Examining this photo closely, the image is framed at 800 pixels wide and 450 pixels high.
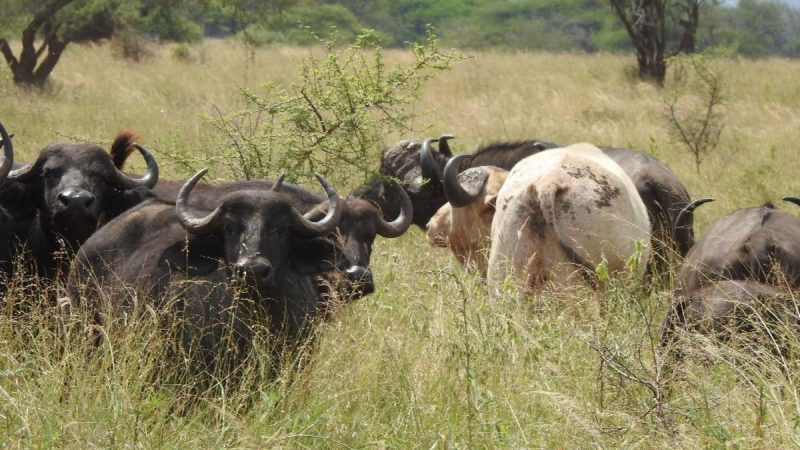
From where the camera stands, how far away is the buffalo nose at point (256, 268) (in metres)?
5.98

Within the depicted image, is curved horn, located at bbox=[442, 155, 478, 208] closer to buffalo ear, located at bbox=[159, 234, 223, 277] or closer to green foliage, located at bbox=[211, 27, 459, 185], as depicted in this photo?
green foliage, located at bbox=[211, 27, 459, 185]

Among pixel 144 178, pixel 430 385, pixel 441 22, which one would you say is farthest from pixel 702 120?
pixel 441 22

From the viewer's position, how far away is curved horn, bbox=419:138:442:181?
10.1m

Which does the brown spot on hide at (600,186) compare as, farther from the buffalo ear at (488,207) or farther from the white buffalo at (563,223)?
the buffalo ear at (488,207)

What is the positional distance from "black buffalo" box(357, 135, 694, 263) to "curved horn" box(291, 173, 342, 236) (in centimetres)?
249

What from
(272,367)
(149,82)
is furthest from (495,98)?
(272,367)

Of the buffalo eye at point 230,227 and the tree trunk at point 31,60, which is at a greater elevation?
the buffalo eye at point 230,227

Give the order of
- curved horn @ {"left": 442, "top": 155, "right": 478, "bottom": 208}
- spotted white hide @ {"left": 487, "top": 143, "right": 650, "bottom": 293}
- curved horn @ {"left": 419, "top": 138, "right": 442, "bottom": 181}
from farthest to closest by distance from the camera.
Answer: curved horn @ {"left": 419, "top": 138, "right": 442, "bottom": 181} < curved horn @ {"left": 442, "top": 155, "right": 478, "bottom": 208} < spotted white hide @ {"left": 487, "top": 143, "right": 650, "bottom": 293}

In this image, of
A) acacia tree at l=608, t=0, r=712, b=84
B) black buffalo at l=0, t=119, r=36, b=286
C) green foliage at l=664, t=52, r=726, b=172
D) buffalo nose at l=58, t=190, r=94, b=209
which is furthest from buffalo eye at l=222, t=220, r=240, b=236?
acacia tree at l=608, t=0, r=712, b=84

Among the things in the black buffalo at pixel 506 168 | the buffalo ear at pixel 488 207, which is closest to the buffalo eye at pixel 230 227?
the buffalo ear at pixel 488 207

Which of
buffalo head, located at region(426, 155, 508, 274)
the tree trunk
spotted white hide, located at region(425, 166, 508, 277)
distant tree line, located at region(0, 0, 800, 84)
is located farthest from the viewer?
distant tree line, located at region(0, 0, 800, 84)

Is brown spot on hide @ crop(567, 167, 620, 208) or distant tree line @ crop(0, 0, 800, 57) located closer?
brown spot on hide @ crop(567, 167, 620, 208)

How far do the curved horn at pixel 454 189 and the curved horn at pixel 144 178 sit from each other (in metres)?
1.84

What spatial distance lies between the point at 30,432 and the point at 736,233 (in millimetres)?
4098
